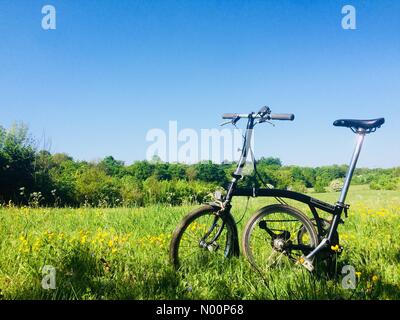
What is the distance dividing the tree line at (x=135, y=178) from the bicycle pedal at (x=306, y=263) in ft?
2.21

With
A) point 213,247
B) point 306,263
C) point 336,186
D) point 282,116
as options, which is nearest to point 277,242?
point 306,263

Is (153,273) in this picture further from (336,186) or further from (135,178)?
(135,178)

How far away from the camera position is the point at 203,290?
3.12 meters

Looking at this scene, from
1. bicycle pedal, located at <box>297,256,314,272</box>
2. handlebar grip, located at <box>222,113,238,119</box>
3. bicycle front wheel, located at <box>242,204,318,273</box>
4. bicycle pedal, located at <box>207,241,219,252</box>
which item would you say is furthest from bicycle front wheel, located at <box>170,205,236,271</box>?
handlebar grip, located at <box>222,113,238,119</box>

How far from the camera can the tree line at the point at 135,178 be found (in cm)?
479

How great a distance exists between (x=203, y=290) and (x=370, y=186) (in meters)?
4.51

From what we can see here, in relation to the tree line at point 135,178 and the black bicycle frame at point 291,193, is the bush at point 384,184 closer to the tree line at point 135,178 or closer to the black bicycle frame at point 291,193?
the tree line at point 135,178

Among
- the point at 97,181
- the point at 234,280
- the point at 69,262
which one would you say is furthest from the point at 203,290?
the point at 97,181

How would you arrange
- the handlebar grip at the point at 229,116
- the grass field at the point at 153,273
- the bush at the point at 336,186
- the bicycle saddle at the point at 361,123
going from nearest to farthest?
the grass field at the point at 153,273 → the bicycle saddle at the point at 361,123 → the handlebar grip at the point at 229,116 → the bush at the point at 336,186

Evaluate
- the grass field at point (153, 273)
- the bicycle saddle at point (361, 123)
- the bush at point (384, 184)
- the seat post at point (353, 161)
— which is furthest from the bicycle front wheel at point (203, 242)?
the bush at point (384, 184)

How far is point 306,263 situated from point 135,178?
547 cm

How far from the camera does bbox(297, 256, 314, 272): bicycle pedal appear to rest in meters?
3.38

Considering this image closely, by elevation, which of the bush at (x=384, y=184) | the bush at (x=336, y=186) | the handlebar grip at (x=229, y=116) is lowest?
the bush at (x=384, y=184)

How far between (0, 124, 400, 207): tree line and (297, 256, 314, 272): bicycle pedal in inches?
26.5
